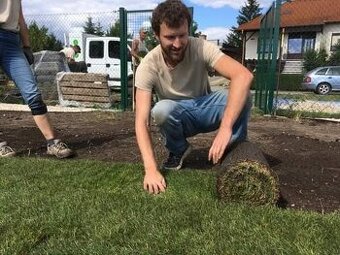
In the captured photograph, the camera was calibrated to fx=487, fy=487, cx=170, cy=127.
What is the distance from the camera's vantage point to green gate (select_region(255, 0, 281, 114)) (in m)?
8.91

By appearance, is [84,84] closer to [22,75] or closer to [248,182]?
[22,75]

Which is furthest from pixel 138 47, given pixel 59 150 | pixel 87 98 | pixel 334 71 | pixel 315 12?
pixel 315 12

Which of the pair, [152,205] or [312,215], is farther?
[152,205]

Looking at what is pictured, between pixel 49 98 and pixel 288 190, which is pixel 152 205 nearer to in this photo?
pixel 288 190

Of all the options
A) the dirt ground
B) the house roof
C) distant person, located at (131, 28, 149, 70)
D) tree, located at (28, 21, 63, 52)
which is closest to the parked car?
distant person, located at (131, 28, 149, 70)

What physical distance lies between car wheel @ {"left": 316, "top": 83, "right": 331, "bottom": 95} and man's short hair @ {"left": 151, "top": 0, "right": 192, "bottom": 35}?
1725cm

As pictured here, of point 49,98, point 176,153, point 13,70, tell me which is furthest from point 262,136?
point 49,98

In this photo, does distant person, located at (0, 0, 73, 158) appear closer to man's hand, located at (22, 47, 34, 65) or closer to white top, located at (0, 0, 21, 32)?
white top, located at (0, 0, 21, 32)

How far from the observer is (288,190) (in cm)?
360

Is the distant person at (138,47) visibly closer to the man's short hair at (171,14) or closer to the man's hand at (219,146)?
the man's short hair at (171,14)

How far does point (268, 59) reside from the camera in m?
9.45

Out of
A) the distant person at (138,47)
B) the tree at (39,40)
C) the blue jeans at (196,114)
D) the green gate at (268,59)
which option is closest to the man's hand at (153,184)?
the blue jeans at (196,114)

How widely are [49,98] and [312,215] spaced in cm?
1031

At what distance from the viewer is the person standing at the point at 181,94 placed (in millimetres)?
3254
